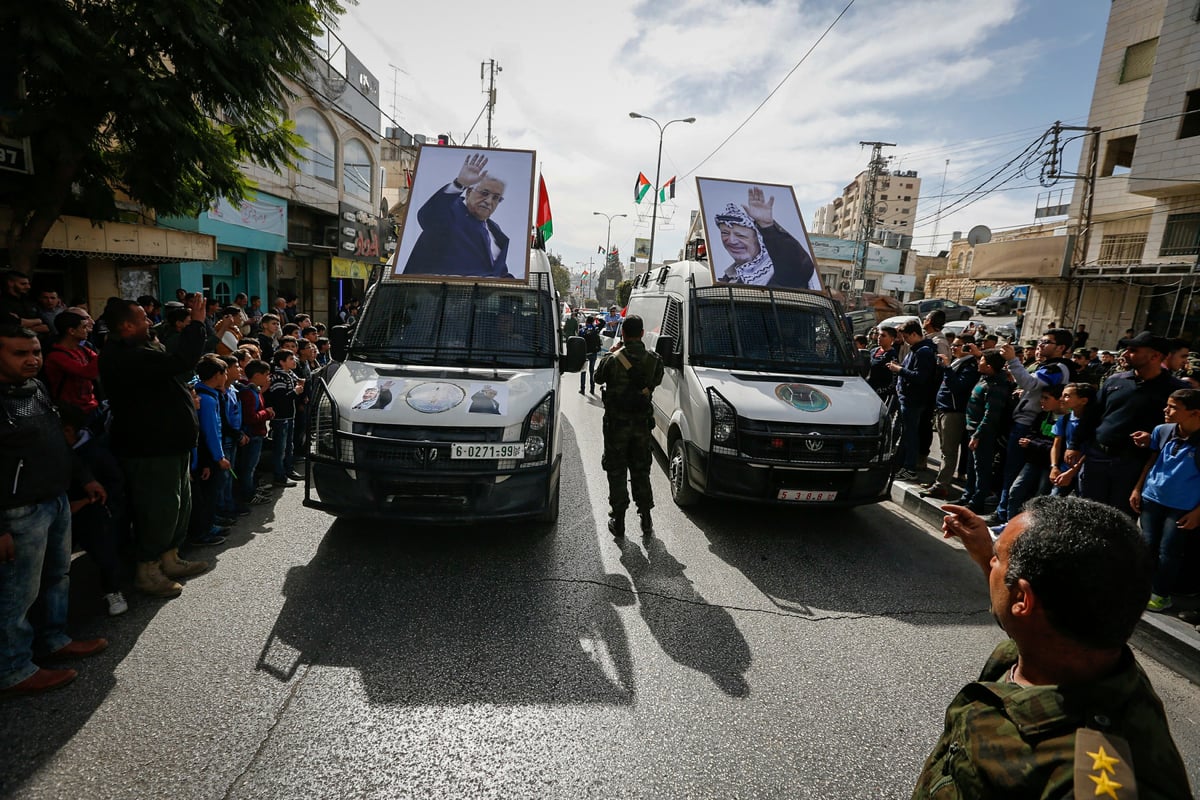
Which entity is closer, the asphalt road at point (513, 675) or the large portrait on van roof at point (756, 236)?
the asphalt road at point (513, 675)

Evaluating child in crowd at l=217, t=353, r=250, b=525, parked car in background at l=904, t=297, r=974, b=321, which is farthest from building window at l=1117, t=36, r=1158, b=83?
Result: child in crowd at l=217, t=353, r=250, b=525

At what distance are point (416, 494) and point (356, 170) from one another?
22104 mm

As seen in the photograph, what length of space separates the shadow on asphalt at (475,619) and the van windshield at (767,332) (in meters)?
2.30

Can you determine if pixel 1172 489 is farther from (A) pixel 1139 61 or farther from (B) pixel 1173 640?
(A) pixel 1139 61

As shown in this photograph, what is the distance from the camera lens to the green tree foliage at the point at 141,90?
4.97 metres

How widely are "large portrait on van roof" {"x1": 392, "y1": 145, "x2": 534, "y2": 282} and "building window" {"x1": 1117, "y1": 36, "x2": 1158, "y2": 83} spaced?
22.4 m

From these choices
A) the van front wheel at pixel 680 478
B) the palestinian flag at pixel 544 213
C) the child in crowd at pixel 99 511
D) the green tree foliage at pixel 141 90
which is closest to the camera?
the child in crowd at pixel 99 511

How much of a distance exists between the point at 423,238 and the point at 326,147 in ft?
56.7

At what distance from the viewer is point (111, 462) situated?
3.63 m

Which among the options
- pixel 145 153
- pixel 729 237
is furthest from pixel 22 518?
pixel 729 237

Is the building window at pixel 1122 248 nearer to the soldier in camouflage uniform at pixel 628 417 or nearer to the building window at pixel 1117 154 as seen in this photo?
the building window at pixel 1117 154

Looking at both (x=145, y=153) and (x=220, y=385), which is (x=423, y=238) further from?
(x=145, y=153)

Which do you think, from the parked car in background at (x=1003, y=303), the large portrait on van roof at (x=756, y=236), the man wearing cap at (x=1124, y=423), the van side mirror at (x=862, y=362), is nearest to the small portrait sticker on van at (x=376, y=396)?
the large portrait on van roof at (x=756, y=236)

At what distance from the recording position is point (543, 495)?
4.48 meters
